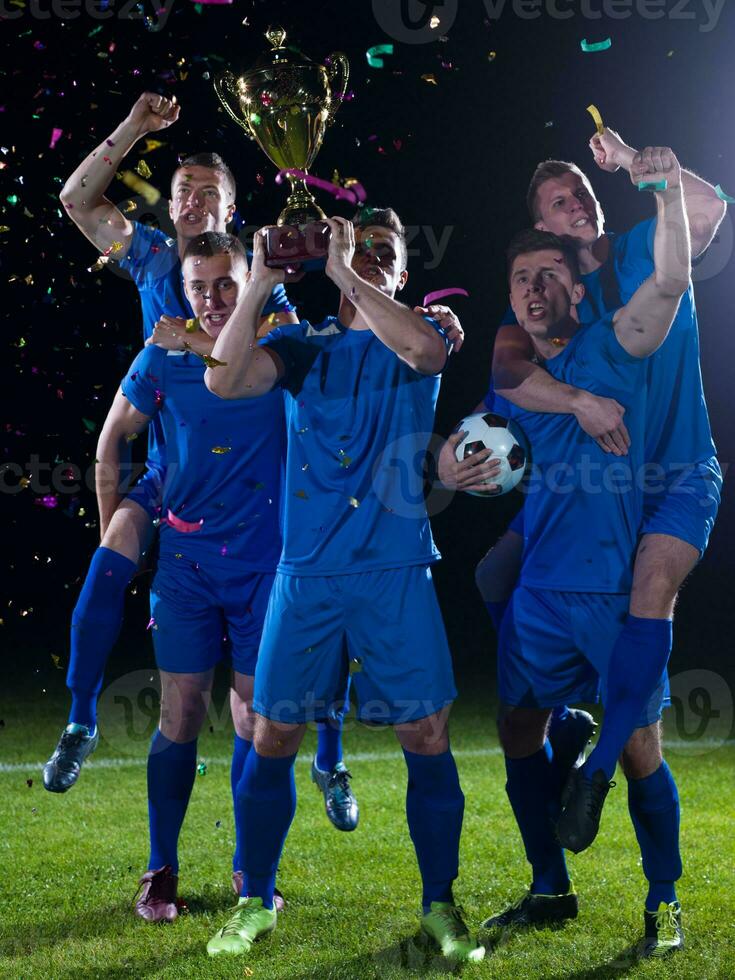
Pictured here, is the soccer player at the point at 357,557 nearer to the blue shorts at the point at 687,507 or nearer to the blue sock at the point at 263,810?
the blue sock at the point at 263,810

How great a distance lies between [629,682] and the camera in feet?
9.48

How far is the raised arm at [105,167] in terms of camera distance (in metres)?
3.50

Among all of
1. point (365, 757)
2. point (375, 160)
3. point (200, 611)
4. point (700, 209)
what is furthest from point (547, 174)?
point (375, 160)

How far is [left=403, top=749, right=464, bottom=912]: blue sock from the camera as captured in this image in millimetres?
2955

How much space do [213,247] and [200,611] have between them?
1.04 m

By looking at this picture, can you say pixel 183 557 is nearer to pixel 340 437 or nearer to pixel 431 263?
pixel 340 437

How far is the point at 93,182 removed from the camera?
3.60 meters

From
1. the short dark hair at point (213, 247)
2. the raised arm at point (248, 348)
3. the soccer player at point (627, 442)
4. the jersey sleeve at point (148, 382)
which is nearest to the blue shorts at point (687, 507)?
the soccer player at point (627, 442)

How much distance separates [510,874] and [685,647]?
15.7 feet

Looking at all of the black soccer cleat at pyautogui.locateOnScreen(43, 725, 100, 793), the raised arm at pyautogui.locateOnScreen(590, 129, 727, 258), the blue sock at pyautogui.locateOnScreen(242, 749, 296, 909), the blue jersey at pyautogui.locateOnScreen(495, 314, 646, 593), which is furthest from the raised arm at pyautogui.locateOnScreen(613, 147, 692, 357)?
the black soccer cleat at pyautogui.locateOnScreen(43, 725, 100, 793)

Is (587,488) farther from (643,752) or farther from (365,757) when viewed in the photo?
(365,757)

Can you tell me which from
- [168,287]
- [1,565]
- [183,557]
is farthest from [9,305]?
[183,557]

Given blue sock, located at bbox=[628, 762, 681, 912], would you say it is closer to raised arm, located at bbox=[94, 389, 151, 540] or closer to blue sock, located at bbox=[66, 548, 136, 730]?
blue sock, located at bbox=[66, 548, 136, 730]

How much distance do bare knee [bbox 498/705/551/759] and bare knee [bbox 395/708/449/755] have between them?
0.81 feet
